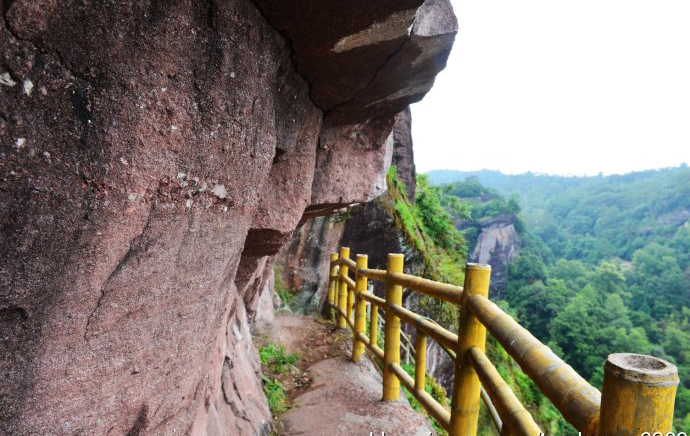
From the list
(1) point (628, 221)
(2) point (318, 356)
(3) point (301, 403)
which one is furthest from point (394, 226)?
(1) point (628, 221)

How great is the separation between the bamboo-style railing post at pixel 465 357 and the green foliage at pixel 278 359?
9.39 ft

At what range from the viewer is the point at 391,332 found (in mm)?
3625

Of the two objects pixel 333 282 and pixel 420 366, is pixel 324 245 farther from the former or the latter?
pixel 420 366

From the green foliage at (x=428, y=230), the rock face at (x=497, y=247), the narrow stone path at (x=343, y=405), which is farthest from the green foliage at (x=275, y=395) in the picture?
the rock face at (x=497, y=247)

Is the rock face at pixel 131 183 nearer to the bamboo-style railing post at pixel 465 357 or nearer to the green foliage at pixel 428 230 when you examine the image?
the bamboo-style railing post at pixel 465 357

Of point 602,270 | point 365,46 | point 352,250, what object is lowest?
point 602,270

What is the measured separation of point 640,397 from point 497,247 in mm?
50063

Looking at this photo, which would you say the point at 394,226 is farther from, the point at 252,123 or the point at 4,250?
the point at 4,250

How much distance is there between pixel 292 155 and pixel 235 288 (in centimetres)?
123

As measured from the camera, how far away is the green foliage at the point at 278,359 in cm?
470

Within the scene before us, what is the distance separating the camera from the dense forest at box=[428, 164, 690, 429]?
1201 inches

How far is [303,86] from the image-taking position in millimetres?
2326

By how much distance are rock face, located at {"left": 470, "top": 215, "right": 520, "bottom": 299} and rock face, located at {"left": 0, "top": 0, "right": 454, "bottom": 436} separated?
1867 inches

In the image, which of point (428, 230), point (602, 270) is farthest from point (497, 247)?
point (428, 230)
